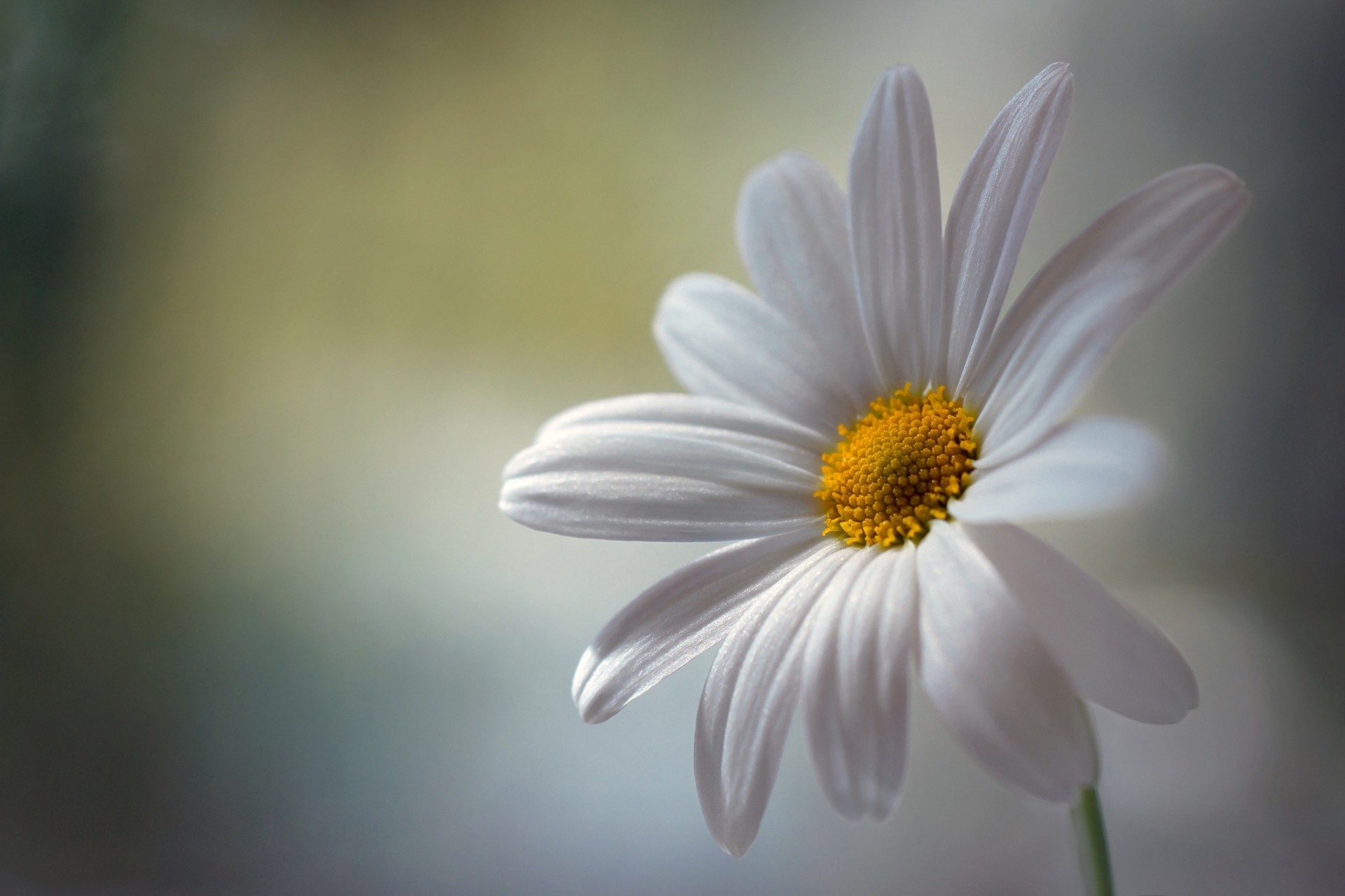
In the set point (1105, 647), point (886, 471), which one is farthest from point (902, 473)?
point (1105, 647)

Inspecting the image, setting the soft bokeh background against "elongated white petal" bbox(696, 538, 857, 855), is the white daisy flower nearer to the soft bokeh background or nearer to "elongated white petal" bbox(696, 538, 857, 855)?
"elongated white petal" bbox(696, 538, 857, 855)

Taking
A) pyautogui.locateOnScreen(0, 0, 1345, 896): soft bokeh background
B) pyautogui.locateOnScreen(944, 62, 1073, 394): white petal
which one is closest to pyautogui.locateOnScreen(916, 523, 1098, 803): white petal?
pyautogui.locateOnScreen(944, 62, 1073, 394): white petal

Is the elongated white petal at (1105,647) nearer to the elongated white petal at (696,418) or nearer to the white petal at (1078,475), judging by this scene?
the white petal at (1078,475)

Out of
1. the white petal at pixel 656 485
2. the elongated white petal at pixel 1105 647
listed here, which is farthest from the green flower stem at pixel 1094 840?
the white petal at pixel 656 485

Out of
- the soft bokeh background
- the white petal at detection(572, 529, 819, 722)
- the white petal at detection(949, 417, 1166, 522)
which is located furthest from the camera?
the soft bokeh background

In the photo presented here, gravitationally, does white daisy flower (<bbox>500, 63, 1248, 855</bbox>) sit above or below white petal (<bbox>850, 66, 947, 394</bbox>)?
below

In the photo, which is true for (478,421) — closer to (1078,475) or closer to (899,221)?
(899,221)
